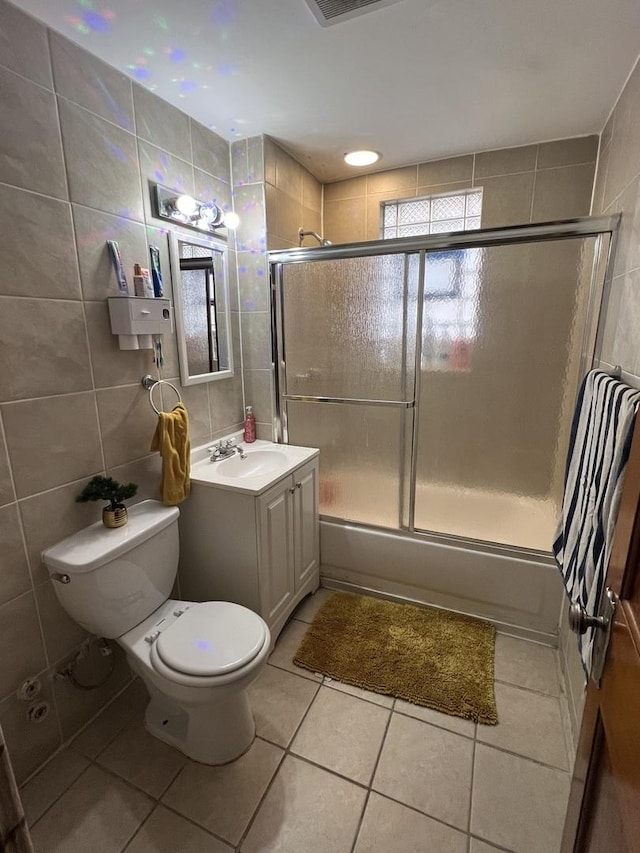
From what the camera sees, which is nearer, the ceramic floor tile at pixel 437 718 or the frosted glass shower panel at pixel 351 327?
the ceramic floor tile at pixel 437 718

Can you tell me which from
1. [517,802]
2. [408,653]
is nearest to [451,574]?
[408,653]

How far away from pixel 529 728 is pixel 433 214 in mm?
2553

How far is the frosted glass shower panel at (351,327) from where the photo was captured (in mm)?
1967

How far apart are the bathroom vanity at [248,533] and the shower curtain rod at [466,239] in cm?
103

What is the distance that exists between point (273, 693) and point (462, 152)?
2776mm

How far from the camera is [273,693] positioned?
5.44 feet

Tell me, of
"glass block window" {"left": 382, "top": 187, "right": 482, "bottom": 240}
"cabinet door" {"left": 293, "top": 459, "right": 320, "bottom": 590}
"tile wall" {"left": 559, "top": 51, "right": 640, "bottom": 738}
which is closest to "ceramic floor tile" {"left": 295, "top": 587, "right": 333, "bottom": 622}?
"cabinet door" {"left": 293, "top": 459, "right": 320, "bottom": 590}

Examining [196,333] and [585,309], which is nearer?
[585,309]

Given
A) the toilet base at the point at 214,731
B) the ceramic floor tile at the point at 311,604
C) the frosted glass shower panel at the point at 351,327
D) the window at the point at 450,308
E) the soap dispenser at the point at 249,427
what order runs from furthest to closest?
the soap dispenser at the point at 249,427
the ceramic floor tile at the point at 311,604
the frosted glass shower panel at the point at 351,327
the window at the point at 450,308
the toilet base at the point at 214,731

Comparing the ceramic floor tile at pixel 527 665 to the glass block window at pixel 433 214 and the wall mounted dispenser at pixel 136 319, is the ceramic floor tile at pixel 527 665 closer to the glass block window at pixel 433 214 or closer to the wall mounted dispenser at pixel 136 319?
the wall mounted dispenser at pixel 136 319

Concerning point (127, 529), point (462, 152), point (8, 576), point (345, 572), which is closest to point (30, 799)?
point (8, 576)

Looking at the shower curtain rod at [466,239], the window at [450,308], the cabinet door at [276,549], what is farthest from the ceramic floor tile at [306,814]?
the shower curtain rod at [466,239]

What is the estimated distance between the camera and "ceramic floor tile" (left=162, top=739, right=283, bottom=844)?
123 cm

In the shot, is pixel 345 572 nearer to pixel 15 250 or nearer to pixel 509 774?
pixel 509 774
